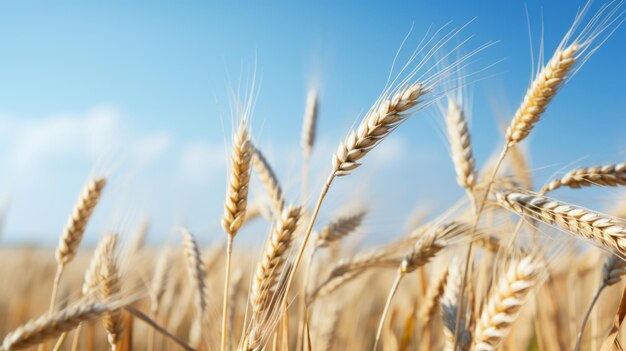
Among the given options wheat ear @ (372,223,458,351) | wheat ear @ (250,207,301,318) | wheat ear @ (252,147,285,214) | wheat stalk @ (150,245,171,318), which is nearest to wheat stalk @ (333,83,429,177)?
wheat ear @ (250,207,301,318)

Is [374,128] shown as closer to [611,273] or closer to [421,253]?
[421,253]

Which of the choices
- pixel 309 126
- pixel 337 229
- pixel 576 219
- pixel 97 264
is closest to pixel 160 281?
pixel 97 264

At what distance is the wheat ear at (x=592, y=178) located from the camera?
5.57 feet

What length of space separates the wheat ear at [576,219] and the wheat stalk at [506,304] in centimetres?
19

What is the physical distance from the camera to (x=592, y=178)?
5.71 feet

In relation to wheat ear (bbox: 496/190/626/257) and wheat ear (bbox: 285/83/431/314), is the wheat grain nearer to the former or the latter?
wheat ear (bbox: 285/83/431/314)

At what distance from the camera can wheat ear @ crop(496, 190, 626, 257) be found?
1337 millimetres

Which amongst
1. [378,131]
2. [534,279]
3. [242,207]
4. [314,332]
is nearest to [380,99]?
[378,131]

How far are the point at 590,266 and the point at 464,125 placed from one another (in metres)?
1.53

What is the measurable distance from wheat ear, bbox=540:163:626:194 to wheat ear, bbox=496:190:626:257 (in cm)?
22

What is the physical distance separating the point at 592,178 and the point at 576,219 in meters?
0.38

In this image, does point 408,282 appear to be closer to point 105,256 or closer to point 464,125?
point 464,125

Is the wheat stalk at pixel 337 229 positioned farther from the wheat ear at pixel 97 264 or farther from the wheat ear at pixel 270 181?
the wheat ear at pixel 97 264

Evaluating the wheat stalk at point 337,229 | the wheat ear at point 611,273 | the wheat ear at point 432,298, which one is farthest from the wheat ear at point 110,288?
the wheat ear at point 611,273
